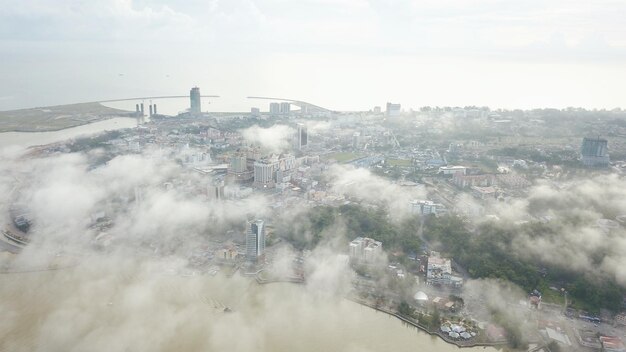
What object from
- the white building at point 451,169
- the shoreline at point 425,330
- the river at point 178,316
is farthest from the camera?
the white building at point 451,169

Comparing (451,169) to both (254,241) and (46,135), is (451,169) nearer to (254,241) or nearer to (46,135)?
(254,241)

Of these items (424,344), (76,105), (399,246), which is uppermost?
(76,105)

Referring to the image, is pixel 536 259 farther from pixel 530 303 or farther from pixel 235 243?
pixel 235 243

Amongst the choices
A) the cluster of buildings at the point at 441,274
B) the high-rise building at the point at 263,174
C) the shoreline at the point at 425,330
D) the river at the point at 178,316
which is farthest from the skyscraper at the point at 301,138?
the shoreline at the point at 425,330

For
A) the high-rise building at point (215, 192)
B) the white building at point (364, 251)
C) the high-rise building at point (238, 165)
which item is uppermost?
the high-rise building at point (238, 165)

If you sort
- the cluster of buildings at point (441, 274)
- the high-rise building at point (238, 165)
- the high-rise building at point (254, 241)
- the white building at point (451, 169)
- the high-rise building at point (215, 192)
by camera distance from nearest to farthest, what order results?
the cluster of buildings at point (441, 274)
the high-rise building at point (254, 241)
the high-rise building at point (215, 192)
the high-rise building at point (238, 165)
the white building at point (451, 169)

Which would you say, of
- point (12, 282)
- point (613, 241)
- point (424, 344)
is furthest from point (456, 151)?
point (12, 282)

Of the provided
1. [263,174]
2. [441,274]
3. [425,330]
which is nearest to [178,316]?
[425,330]

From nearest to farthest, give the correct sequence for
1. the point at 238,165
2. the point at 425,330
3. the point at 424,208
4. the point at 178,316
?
the point at 178,316 < the point at 425,330 < the point at 424,208 < the point at 238,165

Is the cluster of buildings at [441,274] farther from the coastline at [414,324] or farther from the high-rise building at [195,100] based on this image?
the high-rise building at [195,100]
